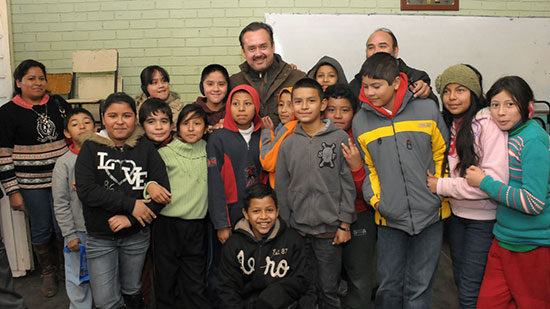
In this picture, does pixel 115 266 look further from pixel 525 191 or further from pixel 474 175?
pixel 525 191

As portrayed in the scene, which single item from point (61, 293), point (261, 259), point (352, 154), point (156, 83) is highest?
point (156, 83)

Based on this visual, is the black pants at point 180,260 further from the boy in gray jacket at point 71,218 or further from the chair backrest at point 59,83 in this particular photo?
the chair backrest at point 59,83

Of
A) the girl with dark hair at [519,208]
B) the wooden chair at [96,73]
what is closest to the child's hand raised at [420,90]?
the girl with dark hair at [519,208]

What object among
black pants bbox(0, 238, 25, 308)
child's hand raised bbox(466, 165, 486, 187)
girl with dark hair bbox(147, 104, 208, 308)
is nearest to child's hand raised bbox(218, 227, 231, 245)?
girl with dark hair bbox(147, 104, 208, 308)

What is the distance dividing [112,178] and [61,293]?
152 centimetres

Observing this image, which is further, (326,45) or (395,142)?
(326,45)

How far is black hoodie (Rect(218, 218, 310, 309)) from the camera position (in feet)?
6.63

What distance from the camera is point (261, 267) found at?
2064 mm

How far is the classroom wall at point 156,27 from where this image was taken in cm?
482

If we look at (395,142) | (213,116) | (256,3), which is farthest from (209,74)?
(256,3)

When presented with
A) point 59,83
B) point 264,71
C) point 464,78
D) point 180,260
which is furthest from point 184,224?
point 59,83

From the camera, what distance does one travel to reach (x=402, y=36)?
16.1ft

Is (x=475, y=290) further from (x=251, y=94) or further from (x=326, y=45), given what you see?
(x=326, y=45)

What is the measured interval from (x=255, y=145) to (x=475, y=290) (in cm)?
147
